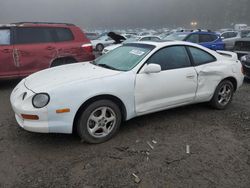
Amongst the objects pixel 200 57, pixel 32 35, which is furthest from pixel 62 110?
pixel 32 35

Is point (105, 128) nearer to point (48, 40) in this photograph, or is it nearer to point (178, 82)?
point (178, 82)

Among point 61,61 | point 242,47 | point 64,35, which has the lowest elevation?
point 61,61

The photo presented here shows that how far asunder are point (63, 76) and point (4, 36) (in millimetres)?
3831

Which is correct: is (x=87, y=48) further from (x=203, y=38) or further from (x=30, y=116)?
(x=203, y=38)

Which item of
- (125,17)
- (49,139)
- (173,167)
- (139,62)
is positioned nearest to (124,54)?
(139,62)

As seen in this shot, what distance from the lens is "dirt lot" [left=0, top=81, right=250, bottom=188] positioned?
2990mm

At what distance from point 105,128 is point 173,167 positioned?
1.16m

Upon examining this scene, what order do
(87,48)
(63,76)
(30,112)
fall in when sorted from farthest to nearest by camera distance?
(87,48) < (63,76) < (30,112)

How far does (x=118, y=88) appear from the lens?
3789 millimetres

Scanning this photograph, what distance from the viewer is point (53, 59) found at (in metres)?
7.20

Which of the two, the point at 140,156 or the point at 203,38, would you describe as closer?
the point at 140,156

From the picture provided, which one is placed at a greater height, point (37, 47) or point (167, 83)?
point (37, 47)

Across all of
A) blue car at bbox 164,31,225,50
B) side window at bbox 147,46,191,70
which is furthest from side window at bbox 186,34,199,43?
side window at bbox 147,46,191,70

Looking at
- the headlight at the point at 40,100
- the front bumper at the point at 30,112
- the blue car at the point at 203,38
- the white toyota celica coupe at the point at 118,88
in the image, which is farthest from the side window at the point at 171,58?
the blue car at the point at 203,38
